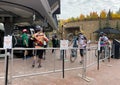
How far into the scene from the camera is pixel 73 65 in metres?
10.5

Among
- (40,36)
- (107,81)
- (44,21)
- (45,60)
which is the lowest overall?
(107,81)

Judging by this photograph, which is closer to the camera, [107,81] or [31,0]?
[107,81]

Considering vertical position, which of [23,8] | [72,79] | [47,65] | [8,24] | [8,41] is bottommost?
[72,79]

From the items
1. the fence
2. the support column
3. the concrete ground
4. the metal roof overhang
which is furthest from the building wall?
the fence

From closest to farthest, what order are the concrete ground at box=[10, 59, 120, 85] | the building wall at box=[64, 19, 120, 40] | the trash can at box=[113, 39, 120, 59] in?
the concrete ground at box=[10, 59, 120, 85], the trash can at box=[113, 39, 120, 59], the building wall at box=[64, 19, 120, 40]

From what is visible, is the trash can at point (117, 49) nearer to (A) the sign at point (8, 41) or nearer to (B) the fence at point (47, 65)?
(B) the fence at point (47, 65)

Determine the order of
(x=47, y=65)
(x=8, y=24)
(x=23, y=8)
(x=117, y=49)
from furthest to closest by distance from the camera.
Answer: (x=8, y=24) → (x=117, y=49) → (x=23, y=8) → (x=47, y=65)

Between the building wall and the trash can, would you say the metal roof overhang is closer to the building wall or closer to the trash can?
the trash can

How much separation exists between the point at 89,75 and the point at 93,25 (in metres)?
40.8

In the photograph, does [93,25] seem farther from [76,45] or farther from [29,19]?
[76,45]

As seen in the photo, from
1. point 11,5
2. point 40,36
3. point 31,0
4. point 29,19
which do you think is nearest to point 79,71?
point 40,36

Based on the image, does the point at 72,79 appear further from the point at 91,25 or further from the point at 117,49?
the point at 91,25

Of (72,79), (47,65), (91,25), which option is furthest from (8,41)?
→ (91,25)

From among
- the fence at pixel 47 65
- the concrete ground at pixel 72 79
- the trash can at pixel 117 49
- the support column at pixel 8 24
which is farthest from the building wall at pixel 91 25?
the fence at pixel 47 65
